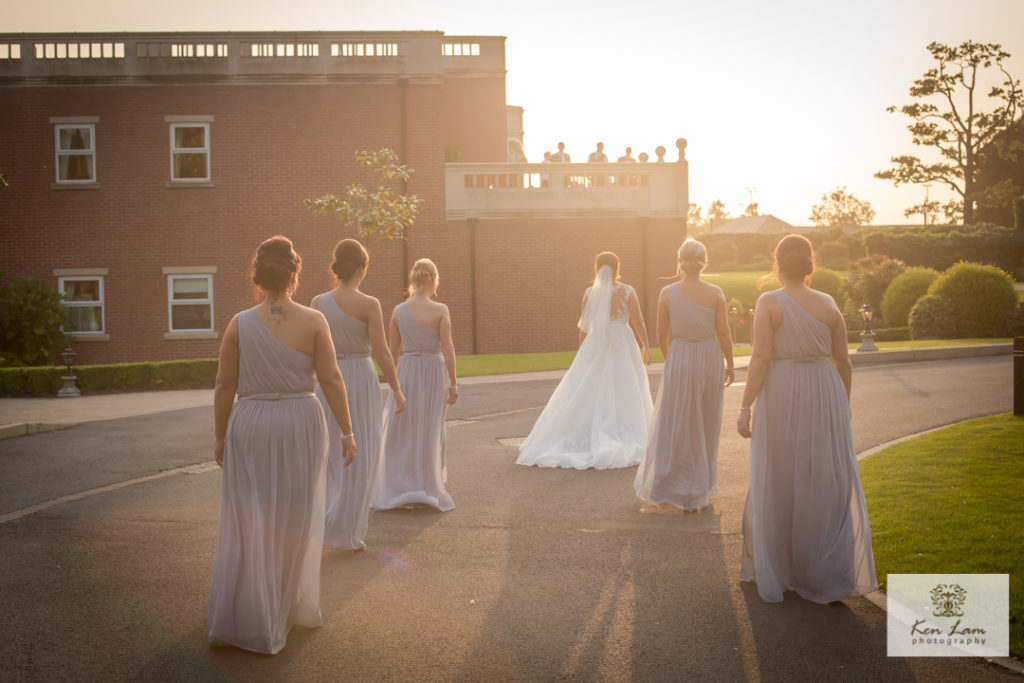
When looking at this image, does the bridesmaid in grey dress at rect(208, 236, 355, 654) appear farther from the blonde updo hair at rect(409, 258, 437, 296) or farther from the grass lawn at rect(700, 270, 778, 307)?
the grass lawn at rect(700, 270, 778, 307)

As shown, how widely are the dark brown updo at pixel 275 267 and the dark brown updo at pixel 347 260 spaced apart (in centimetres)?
179

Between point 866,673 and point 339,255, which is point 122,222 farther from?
point 866,673

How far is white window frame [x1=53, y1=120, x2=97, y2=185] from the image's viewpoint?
2784 cm

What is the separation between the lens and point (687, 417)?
8156mm

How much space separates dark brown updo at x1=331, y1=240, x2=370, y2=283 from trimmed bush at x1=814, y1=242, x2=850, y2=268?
184 feet

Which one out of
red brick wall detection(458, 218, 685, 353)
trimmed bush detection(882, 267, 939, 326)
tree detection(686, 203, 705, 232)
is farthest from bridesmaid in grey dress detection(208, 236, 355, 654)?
tree detection(686, 203, 705, 232)

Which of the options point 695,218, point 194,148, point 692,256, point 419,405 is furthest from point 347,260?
point 695,218

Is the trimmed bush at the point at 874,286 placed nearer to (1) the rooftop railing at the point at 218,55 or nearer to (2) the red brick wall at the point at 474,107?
(2) the red brick wall at the point at 474,107

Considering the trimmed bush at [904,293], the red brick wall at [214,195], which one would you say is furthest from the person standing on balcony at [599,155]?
the trimmed bush at [904,293]

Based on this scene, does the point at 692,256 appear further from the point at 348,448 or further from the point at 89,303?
the point at 89,303

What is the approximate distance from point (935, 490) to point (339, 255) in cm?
542

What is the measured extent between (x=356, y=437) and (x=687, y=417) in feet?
9.14

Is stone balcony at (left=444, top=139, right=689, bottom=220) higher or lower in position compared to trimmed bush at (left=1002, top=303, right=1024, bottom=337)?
higher

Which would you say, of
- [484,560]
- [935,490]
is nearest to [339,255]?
[484,560]
